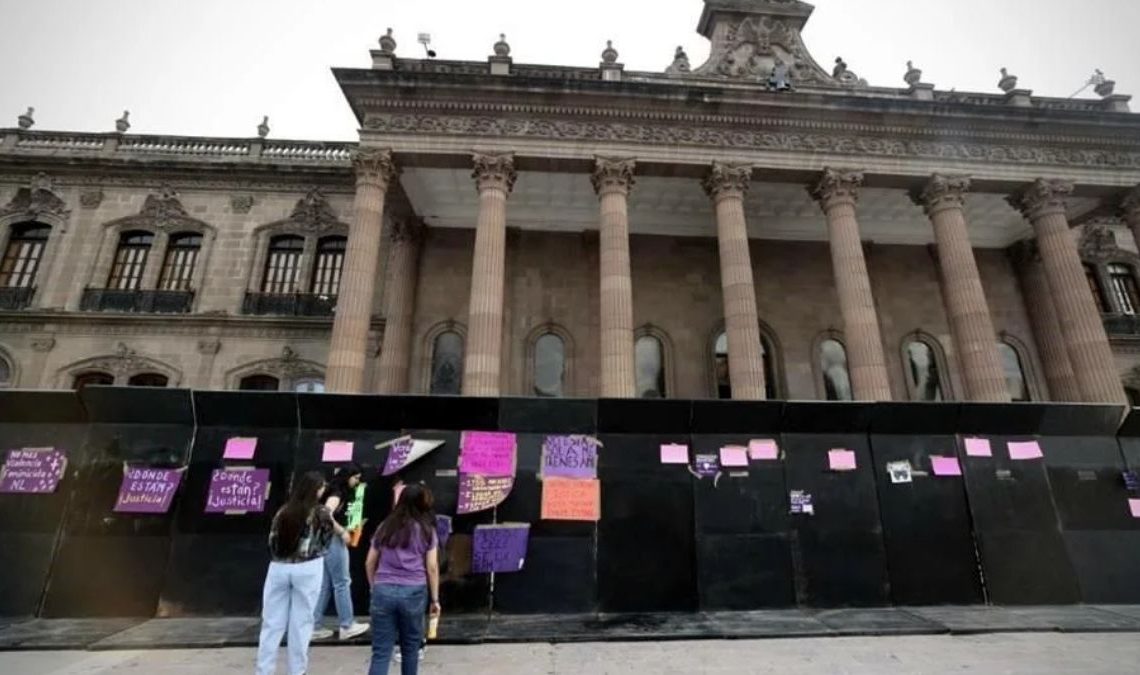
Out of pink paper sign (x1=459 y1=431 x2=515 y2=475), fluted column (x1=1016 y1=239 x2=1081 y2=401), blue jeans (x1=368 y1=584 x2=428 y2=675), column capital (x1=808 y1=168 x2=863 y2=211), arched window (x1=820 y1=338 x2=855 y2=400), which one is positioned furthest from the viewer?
arched window (x1=820 y1=338 x2=855 y2=400)

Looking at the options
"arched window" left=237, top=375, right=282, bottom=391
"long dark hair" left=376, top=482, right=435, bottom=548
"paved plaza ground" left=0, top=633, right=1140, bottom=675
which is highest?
"arched window" left=237, top=375, right=282, bottom=391

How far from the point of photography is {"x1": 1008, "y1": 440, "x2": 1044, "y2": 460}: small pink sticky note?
847 cm

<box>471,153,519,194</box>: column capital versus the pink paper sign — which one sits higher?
<box>471,153,519,194</box>: column capital

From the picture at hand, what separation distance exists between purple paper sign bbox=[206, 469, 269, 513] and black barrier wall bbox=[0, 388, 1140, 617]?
13 cm

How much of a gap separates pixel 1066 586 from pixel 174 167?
27800 mm

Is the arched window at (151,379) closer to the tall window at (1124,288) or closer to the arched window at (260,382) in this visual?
the arched window at (260,382)

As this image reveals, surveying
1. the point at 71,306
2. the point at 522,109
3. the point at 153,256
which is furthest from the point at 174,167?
the point at 522,109

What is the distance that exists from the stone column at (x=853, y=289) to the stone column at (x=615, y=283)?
6047 mm

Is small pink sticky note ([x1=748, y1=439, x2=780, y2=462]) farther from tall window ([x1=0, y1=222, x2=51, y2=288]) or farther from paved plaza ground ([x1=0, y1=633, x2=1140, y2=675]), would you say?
tall window ([x1=0, y1=222, x2=51, y2=288])

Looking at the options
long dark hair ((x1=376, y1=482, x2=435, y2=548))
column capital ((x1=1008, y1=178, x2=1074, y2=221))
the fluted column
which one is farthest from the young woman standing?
the fluted column

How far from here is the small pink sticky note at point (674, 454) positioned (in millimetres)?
8016

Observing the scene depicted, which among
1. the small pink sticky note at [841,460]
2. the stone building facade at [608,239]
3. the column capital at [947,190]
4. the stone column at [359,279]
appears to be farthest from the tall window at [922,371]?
the stone column at [359,279]

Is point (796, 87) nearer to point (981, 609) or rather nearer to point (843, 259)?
point (843, 259)

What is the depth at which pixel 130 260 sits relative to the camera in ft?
65.3
